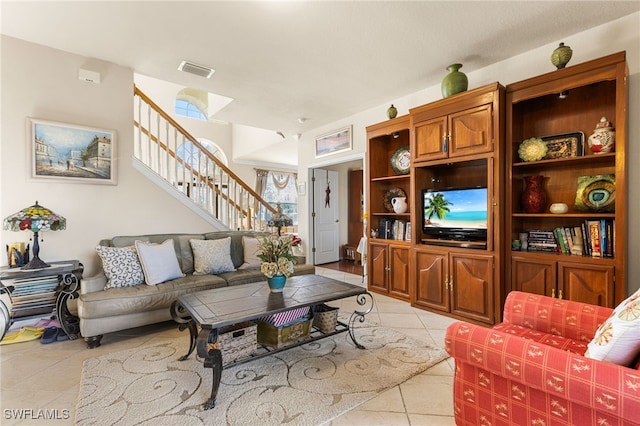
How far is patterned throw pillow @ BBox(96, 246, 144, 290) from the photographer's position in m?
2.76

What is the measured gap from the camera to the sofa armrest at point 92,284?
101 inches

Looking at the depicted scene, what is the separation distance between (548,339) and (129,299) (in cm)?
307

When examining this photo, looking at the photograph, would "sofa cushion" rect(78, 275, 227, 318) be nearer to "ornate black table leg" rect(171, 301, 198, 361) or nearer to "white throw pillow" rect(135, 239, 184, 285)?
"white throw pillow" rect(135, 239, 184, 285)

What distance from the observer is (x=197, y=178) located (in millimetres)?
4469

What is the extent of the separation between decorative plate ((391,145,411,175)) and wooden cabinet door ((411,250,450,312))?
1150mm

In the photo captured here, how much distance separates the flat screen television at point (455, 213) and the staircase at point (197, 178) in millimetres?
2898

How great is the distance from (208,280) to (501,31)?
11.9ft

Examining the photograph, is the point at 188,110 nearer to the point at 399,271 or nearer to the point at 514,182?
the point at 399,271

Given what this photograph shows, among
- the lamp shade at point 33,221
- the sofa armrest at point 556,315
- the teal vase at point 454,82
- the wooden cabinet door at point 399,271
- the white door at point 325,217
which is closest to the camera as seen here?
the sofa armrest at point 556,315

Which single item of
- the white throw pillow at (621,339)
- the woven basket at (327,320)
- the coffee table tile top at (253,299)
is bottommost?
the woven basket at (327,320)

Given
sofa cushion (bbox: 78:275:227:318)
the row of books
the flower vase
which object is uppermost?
the flower vase

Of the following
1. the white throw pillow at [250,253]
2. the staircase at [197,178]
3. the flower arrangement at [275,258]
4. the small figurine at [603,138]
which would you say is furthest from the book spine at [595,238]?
the staircase at [197,178]

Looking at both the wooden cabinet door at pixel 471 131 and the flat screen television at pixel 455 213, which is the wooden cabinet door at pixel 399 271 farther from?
the wooden cabinet door at pixel 471 131

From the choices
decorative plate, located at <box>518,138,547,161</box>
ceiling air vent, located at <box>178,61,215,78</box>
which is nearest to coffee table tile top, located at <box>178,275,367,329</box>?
decorative plate, located at <box>518,138,547,161</box>
